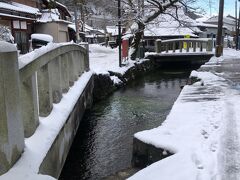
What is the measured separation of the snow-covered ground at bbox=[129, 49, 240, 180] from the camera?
132 inches

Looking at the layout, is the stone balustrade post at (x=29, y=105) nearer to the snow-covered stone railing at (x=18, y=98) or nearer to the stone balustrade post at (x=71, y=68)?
the snow-covered stone railing at (x=18, y=98)

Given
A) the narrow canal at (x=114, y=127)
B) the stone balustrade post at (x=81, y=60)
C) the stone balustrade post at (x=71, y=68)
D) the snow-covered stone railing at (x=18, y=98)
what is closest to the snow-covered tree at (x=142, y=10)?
the narrow canal at (x=114, y=127)

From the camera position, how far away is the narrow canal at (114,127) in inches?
241

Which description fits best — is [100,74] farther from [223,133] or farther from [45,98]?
[223,133]

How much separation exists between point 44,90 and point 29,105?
1.03 metres

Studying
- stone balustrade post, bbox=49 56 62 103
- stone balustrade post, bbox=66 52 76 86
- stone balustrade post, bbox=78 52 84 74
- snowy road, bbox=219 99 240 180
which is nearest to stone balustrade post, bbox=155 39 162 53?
stone balustrade post, bbox=78 52 84 74

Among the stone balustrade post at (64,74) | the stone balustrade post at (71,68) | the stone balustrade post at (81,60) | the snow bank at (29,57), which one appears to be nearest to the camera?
the snow bank at (29,57)

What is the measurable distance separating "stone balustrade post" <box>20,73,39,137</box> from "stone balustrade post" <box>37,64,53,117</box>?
805mm

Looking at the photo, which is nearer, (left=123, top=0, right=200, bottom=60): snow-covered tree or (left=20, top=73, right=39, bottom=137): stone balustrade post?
(left=20, top=73, right=39, bottom=137): stone balustrade post

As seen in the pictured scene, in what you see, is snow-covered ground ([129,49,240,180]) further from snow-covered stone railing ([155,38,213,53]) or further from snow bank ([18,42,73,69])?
snow-covered stone railing ([155,38,213,53])

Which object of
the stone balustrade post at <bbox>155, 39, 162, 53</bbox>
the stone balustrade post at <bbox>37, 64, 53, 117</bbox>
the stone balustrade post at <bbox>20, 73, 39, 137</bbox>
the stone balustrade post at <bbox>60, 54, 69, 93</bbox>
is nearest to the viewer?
the stone balustrade post at <bbox>20, 73, 39, 137</bbox>

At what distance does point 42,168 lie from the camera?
3.78 metres

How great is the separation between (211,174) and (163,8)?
738 inches

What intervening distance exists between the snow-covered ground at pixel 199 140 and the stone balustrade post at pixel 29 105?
133 centimetres
